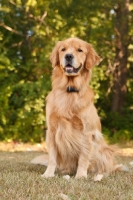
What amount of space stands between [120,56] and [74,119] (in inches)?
312

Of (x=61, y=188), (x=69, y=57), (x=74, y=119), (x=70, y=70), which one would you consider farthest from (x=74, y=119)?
(x=61, y=188)

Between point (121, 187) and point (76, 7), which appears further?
point (76, 7)

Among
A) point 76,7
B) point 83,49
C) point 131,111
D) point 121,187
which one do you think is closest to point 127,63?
point 131,111

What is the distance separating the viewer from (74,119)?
14.7 feet

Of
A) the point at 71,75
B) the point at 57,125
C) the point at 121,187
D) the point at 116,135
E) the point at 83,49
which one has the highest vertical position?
the point at 83,49

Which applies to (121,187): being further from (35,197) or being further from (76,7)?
(76,7)

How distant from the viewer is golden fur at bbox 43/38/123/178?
452 cm

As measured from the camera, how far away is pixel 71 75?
15.6 ft

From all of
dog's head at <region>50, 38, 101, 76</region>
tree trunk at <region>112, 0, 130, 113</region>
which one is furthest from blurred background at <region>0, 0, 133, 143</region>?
dog's head at <region>50, 38, 101, 76</region>

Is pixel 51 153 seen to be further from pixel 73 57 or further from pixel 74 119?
pixel 73 57

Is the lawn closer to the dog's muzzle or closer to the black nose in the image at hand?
the dog's muzzle

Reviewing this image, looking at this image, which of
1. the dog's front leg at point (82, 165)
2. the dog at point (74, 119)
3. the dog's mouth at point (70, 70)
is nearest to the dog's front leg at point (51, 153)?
the dog at point (74, 119)

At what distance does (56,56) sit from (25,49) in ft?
24.8

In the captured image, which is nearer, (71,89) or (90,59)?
(71,89)
